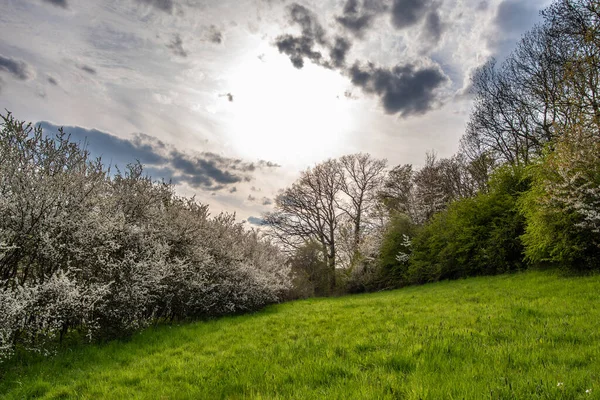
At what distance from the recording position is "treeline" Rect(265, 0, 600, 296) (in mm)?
10438

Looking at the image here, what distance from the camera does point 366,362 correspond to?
4.52 m

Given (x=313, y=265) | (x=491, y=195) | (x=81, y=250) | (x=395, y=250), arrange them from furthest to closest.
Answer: (x=313, y=265), (x=395, y=250), (x=491, y=195), (x=81, y=250)

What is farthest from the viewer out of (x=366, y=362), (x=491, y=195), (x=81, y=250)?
(x=491, y=195)

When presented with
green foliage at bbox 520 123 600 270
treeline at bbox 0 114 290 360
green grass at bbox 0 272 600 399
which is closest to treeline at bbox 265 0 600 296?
green foliage at bbox 520 123 600 270

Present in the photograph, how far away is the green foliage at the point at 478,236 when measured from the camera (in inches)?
624

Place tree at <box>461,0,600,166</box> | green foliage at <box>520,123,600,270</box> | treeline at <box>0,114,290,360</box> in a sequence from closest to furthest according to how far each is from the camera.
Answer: treeline at <box>0,114,290,360</box> → green foliage at <box>520,123,600,270</box> → tree at <box>461,0,600,166</box>

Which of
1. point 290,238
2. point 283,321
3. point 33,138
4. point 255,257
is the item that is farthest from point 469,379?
point 290,238

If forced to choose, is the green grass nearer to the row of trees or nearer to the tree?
the tree

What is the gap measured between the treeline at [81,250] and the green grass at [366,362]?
0.83m

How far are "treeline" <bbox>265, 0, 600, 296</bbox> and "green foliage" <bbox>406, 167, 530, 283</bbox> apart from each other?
0.07m

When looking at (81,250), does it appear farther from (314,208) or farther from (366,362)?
(314,208)

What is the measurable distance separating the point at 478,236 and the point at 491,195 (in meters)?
2.37

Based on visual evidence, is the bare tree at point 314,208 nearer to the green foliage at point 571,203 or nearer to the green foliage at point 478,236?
the green foliage at point 478,236

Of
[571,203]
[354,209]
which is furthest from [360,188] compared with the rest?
[571,203]
